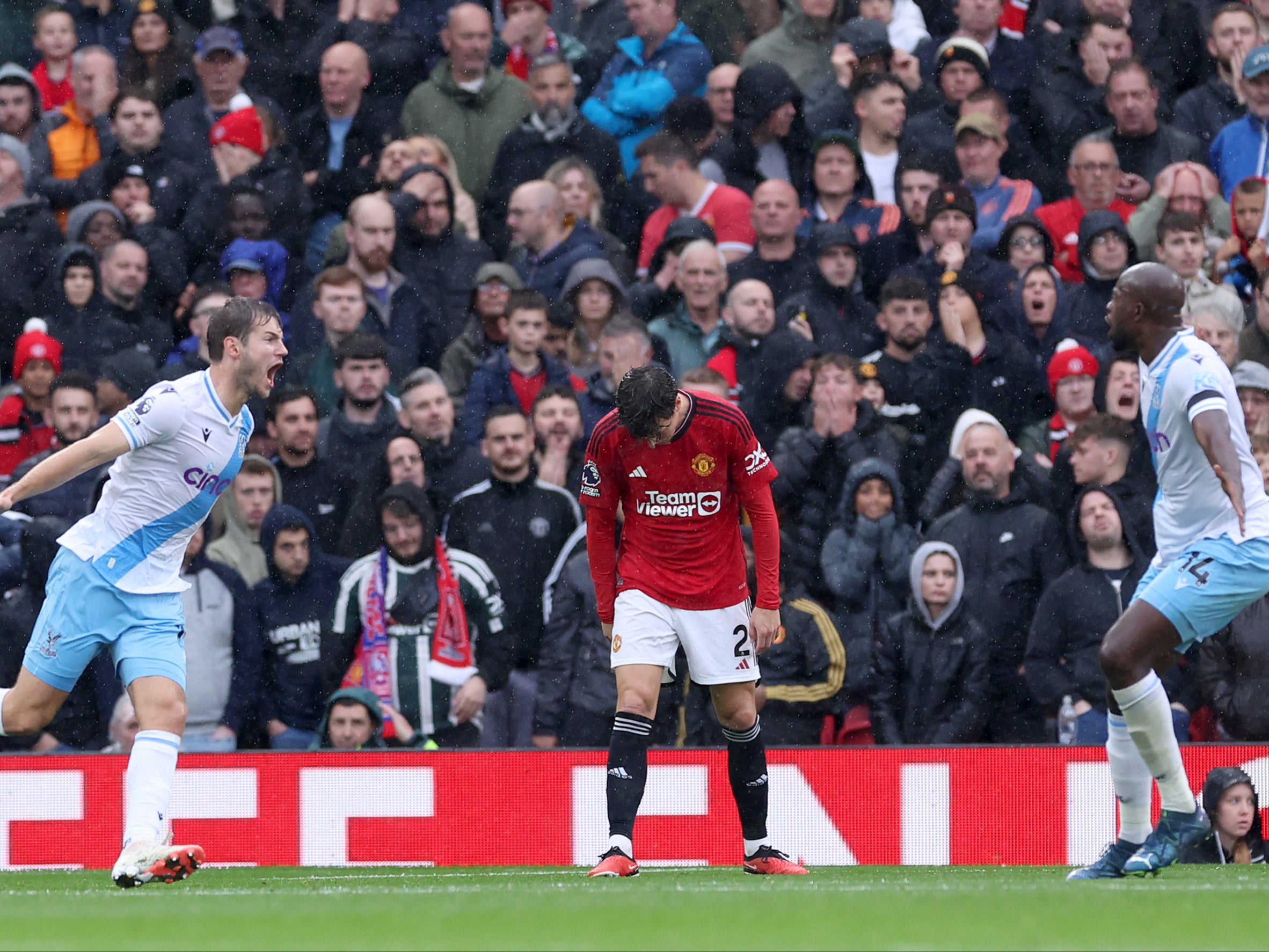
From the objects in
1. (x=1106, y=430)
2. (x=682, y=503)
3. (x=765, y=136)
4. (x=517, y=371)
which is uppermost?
(x=765, y=136)

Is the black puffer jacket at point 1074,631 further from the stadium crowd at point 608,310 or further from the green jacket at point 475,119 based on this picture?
the green jacket at point 475,119

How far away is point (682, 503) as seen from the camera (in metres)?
8.37

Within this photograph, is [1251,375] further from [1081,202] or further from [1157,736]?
[1157,736]

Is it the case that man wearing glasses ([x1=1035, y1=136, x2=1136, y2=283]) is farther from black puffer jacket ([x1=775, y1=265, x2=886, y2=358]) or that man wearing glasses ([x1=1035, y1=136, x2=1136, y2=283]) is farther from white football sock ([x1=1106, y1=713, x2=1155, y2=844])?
white football sock ([x1=1106, y1=713, x2=1155, y2=844])

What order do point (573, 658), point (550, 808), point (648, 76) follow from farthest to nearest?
point (648, 76) < point (573, 658) < point (550, 808)

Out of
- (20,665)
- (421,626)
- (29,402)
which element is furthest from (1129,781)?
(29,402)

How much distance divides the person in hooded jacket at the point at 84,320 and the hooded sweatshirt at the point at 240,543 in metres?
1.64

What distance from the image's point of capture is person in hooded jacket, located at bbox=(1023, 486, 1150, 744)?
1044 cm

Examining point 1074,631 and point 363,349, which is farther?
point 363,349

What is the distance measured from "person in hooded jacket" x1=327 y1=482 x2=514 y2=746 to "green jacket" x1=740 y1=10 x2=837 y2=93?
15.9 feet

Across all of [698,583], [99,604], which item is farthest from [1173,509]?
[99,604]

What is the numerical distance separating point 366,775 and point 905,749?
2951 mm

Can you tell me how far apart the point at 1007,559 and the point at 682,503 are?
3.12m

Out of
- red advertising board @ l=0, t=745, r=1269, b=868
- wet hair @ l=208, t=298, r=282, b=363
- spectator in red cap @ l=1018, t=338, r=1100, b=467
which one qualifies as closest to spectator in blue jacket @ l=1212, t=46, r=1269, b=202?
spectator in red cap @ l=1018, t=338, r=1100, b=467
